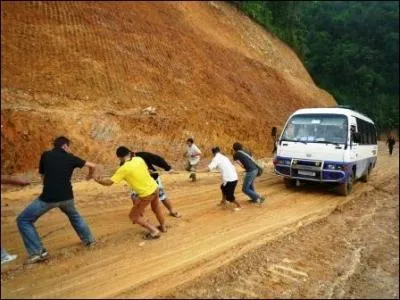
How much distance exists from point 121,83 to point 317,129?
9410 millimetres

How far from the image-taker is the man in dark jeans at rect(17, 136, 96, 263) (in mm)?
6898

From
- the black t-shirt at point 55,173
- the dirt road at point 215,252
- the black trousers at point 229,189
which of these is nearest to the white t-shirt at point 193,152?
the dirt road at point 215,252

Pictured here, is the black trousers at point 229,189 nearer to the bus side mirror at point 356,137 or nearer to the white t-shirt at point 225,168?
the white t-shirt at point 225,168

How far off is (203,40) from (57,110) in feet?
40.6

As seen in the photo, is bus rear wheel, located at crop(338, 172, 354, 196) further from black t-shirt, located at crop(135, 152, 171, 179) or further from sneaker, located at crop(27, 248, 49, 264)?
sneaker, located at crop(27, 248, 49, 264)

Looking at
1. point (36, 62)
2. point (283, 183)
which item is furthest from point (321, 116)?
point (36, 62)

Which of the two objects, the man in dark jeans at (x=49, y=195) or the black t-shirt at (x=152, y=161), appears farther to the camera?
the black t-shirt at (x=152, y=161)

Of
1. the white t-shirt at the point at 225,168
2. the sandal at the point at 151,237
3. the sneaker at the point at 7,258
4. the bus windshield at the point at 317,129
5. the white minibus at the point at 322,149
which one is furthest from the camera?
the bus windshield at the point at 317,129

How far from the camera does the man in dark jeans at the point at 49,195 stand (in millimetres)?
6898

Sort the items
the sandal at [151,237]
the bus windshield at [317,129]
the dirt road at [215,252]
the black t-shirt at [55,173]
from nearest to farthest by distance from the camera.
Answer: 1. the dirt road at [215,252]
2. the black t-shirt at [55,173]
3. the sandal at [151,237]
4. the bus windshield at [317,129]

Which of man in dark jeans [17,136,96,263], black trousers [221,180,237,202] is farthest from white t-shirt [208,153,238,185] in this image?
man in dark jeans [17,136,96,263]

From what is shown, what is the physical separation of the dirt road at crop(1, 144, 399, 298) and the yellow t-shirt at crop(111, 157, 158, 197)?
94 cm

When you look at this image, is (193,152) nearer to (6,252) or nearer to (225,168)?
(225,168)

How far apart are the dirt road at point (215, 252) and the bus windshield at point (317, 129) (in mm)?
1802
